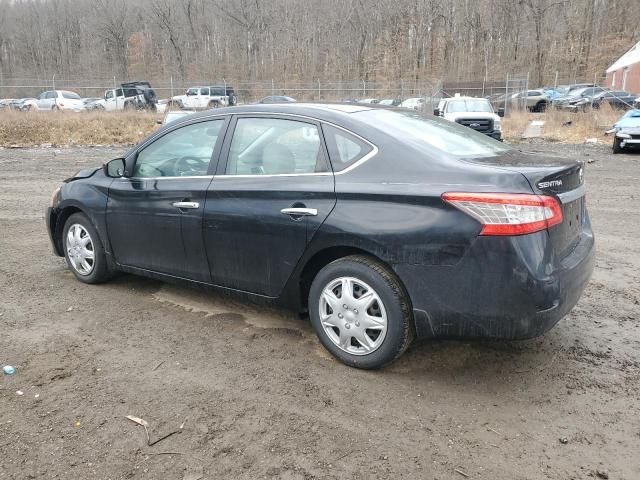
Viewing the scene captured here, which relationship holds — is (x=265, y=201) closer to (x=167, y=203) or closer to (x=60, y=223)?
(x=167, y=203)

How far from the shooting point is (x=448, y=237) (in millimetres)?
2951

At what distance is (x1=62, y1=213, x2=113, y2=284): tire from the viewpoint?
15.9 feet

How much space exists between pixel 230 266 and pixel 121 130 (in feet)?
71.5

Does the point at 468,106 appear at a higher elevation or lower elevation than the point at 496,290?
higher

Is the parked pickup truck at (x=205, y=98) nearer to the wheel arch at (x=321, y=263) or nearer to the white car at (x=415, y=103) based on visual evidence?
the white car at (x=415, y=103)

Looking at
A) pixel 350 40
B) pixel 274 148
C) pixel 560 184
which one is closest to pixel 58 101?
pixel 274 148

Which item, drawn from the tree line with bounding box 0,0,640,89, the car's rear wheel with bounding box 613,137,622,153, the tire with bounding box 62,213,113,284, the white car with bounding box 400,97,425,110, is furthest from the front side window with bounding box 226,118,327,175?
the tree line with bounding box 0,0,640,89

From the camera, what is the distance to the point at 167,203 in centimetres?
417

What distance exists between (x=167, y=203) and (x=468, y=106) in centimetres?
1728

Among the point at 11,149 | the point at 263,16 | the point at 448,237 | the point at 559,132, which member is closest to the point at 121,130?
the point at 11,149

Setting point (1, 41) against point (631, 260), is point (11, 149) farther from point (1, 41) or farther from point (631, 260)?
point (1, 41)

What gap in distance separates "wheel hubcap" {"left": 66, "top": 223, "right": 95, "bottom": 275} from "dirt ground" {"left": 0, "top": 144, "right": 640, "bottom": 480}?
1.09 feet

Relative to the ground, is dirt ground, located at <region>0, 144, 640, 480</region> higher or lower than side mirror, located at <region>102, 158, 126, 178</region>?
lower

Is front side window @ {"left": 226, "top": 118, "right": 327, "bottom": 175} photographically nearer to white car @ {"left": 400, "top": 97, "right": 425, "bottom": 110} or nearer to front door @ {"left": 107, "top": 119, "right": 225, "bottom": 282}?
front door @ {"left": 107, "top": 119, "right": 225, "bottom": 282}
